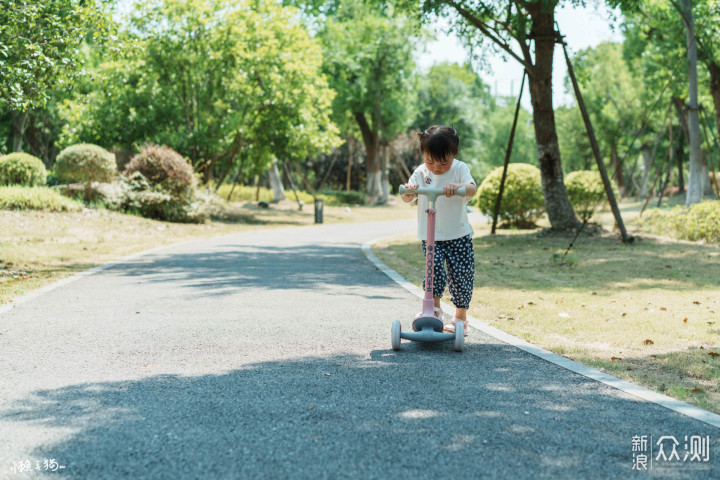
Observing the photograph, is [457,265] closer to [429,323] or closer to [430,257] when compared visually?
[430,257]

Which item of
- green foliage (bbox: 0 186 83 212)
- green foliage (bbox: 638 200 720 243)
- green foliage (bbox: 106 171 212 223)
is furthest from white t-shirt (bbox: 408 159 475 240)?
green foliage (bbox: 106 171 212 223)

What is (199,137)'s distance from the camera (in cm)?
2345

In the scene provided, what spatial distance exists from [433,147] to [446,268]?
1.07m

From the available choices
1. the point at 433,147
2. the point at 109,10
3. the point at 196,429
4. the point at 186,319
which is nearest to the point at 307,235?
the point at 109,10

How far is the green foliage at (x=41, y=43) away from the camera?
9.05 m

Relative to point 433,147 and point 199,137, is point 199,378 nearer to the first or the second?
point 433,147

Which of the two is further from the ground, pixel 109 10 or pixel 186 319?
pixel 109 10

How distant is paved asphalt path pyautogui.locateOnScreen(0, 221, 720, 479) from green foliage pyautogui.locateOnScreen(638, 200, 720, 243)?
10.0 m

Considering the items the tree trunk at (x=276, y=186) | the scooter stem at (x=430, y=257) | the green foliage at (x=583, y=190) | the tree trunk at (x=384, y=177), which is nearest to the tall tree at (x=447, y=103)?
the tree trunk at (x=384, y=177)

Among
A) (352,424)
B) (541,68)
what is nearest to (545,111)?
(541,68)

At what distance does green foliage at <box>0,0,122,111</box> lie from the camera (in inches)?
356

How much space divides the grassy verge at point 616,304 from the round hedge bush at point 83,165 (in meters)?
9.71

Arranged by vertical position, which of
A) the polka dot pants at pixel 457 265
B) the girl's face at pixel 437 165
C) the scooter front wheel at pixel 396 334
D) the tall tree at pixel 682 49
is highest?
the tall tree at pixel 682 49

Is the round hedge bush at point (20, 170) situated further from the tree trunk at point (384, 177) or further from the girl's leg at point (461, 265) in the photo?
the tree trunk at point (384, 177)
